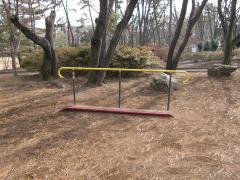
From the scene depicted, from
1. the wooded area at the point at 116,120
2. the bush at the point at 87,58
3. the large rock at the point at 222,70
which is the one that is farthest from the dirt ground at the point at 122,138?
the bush at the point at 87,58

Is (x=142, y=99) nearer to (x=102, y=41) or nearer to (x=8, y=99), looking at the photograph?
(x=102, y=41)

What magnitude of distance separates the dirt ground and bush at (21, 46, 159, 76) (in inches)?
100

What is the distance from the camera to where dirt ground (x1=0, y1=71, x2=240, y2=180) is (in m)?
3.65

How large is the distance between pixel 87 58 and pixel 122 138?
6327 millimetres

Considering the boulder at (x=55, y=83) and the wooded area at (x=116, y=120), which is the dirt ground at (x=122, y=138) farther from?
the boulder at (x=55, y=83)

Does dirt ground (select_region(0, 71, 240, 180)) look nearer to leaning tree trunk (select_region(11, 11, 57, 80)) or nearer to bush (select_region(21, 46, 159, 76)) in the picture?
leaning tree trunk (select_region(11, 11, 57, 80))

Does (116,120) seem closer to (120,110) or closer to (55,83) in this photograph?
(120,110)

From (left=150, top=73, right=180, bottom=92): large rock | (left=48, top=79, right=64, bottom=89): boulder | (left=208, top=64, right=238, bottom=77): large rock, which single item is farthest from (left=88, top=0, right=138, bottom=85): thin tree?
(left=208, top=64, right=238, bottom=77): large rock

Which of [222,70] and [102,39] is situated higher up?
[102,39]

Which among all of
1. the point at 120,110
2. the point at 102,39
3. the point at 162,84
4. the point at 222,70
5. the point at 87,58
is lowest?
the point at 120,110

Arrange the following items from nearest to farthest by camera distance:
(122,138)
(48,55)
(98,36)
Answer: (122,138) → (98,36) → (48,55)

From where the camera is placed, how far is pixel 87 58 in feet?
34.9

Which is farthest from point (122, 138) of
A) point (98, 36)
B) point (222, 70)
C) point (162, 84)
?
point (222, 70)

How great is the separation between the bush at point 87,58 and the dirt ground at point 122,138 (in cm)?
254
